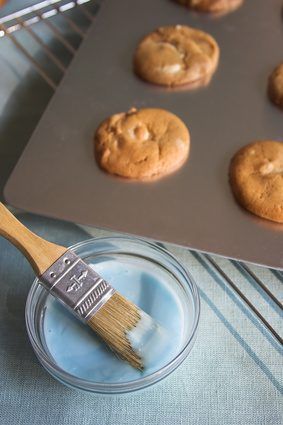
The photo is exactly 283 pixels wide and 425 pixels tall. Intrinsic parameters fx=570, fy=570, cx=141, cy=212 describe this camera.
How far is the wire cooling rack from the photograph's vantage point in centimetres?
95

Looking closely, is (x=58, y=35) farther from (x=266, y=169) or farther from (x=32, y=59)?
(x=266, y=169)

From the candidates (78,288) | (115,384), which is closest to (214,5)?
(78,288)

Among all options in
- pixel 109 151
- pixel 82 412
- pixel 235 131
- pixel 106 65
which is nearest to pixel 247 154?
pixel 235 131

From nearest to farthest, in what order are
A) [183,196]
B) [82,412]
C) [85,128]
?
1. [82,412]
2. [183,196]
3. [85,128]

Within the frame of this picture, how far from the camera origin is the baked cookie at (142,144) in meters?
1.09

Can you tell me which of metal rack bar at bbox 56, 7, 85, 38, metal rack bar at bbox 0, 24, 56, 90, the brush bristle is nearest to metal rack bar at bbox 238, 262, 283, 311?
the brush bristle

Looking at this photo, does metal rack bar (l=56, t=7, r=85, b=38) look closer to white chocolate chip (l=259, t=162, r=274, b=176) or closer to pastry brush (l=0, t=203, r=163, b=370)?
white chocolate chip (l=259, t=162, r=274, b=176)

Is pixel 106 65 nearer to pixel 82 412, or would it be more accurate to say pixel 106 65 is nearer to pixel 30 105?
pixel 30 105

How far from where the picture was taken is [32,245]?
0.86m

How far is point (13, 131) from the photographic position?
1.22 metres

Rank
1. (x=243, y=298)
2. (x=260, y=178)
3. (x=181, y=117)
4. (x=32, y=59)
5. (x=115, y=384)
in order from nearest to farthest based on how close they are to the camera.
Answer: (x=115, y=384)
(x=243, y=298)
(x=260, y=178)
(x=181, y=117)
(x=32, y=59)

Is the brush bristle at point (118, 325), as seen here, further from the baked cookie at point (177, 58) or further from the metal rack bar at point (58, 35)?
the metal rack bar at point (58, 35)

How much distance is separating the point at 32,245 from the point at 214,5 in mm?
825

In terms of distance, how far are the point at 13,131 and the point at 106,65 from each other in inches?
10.4
